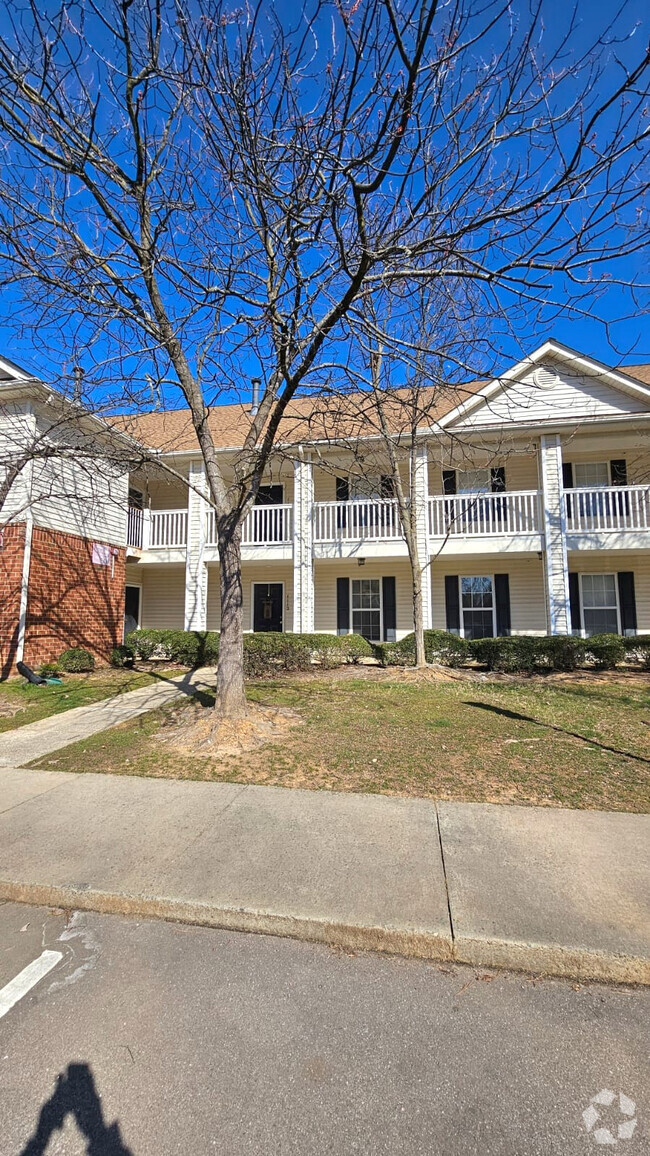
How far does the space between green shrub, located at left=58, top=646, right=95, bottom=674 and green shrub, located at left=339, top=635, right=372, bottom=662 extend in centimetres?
618

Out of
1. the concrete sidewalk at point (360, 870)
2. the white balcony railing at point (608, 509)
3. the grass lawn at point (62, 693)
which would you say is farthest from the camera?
the white balcony railing at point (608, 509)

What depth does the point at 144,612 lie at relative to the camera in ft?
58.6

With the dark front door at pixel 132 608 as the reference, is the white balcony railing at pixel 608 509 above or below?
above

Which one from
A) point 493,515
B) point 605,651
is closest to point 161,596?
point 493,515

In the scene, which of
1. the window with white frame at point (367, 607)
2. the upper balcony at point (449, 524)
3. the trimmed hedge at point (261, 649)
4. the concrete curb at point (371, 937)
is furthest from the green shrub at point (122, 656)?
the concrete curb at point (371, 937)

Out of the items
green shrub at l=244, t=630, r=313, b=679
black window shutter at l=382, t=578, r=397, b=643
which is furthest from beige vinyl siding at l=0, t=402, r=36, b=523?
black window shutter at l=382, t=578, r=397, b=643

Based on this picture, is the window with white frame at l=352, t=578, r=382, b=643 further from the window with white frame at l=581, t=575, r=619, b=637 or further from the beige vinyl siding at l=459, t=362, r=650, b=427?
the window with white frame at l=581, t=575, r=619, b=637

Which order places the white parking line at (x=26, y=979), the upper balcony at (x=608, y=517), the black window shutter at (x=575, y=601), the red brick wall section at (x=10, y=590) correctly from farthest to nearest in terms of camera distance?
1. the black window shutter at (x=575, y=601)
2. the upper balcony at (x=608, y=517)
3. the red brick wall section at (x=10, y=590)
4. the white parking line at (x=26, y=979)

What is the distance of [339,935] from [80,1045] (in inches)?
49.7

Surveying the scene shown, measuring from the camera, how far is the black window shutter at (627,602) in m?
14.5

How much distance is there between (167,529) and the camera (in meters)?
16.2

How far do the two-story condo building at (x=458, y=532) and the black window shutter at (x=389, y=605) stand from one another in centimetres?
4

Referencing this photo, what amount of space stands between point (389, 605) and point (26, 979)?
45.5ft

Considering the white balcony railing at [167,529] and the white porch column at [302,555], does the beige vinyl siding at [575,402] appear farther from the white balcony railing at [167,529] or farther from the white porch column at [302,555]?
the white balcony railing at [167,529]
